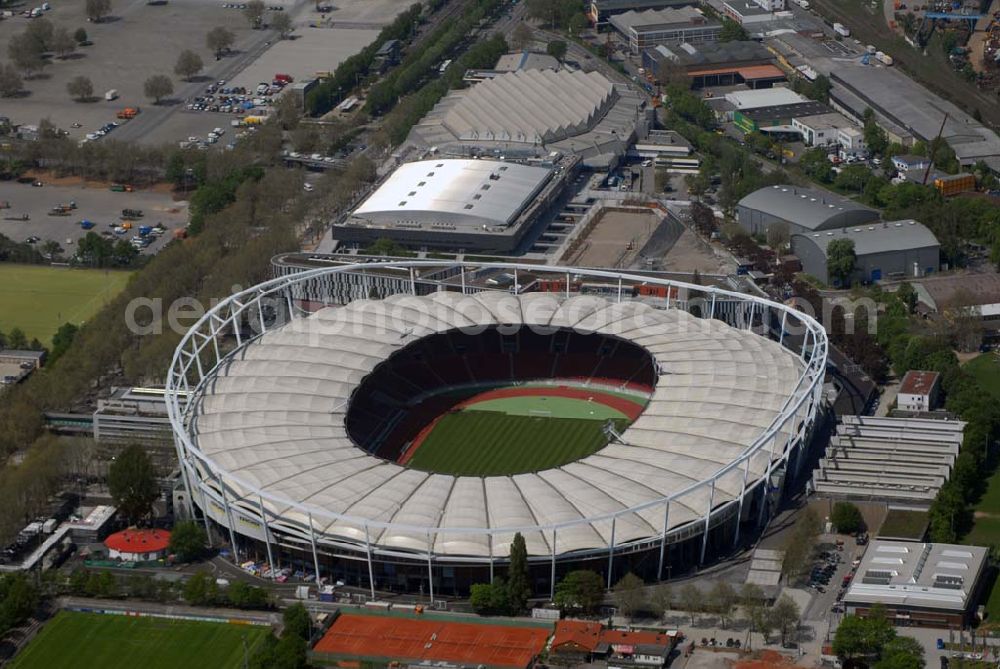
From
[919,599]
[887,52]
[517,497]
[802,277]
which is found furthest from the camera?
[887,52]

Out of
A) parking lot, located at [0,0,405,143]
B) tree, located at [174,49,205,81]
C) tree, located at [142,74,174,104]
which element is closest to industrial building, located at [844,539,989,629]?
parking lot, located at [0,0,405,143]

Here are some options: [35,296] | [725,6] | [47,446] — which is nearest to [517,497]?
[47,446]

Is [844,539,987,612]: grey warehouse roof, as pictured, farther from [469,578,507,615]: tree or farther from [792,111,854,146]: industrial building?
[792,111,854,146]: industrial building

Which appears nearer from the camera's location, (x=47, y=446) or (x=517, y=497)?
(x=517, y=497)

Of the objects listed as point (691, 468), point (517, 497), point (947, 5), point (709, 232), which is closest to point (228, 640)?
point (517, 497)

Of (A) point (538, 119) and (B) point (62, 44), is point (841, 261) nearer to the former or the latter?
(A) point (538, 119)

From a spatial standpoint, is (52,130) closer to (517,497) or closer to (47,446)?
(47,446)

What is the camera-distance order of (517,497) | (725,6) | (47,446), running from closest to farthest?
(517,497), (47,446), (725,6)

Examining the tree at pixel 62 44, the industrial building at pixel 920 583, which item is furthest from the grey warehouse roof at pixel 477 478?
the tree at pixel 62 44
